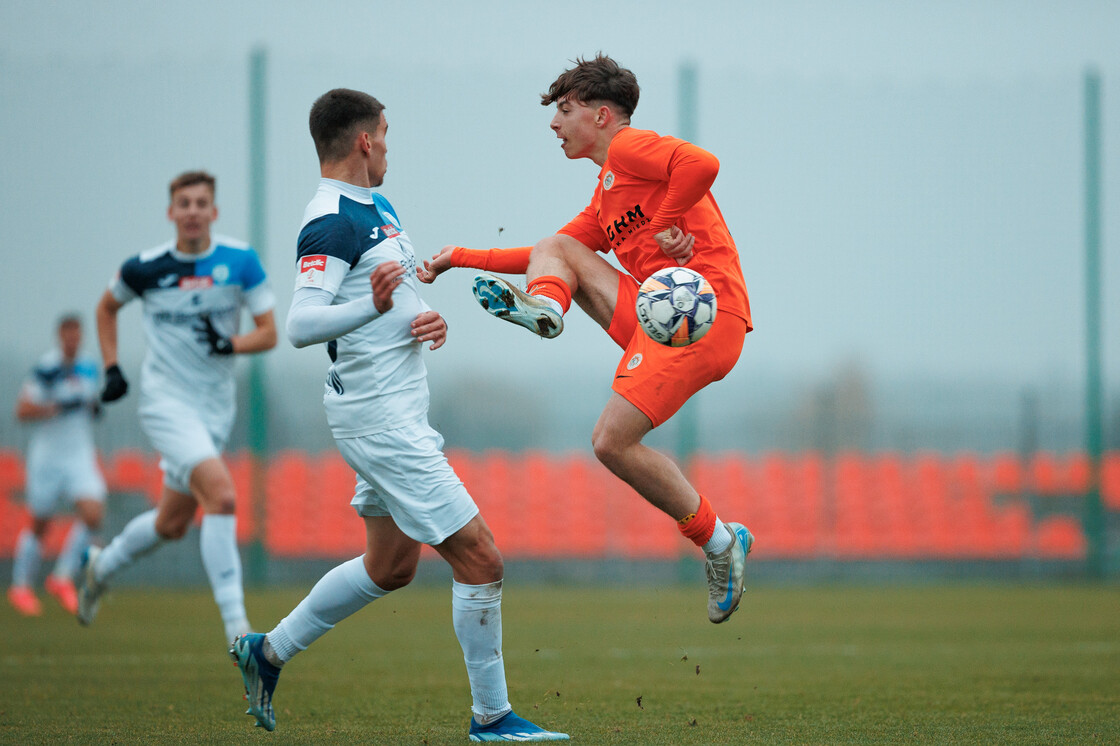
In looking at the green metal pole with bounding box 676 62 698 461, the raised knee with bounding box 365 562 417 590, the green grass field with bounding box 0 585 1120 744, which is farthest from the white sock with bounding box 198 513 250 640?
the green metal pole with bounding box 676 62 698 461

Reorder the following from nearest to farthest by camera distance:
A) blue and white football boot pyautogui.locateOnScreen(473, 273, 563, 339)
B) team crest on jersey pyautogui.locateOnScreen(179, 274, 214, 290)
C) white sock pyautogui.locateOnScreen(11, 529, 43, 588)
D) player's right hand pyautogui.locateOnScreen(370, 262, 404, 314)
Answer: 1. player's right hand pyautogui.locateOnScreen(370, 262, 404, 314)
2. blue and white football boot pyautogui.locateOnScreen(473, 273, 563, 339)
3. team crest on jersey pyautogui.locateOnScreen(179, 274, 214, 290)
4. white sock pyautogui.locateOnScreen(11, 529, 43, 588)

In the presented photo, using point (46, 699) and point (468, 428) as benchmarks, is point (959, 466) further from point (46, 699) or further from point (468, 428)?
point (46, 699)

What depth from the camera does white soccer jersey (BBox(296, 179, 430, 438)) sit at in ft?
12.6

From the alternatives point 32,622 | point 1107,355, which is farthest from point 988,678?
point 1107,355

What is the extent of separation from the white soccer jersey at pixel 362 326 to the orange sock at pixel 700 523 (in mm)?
1141

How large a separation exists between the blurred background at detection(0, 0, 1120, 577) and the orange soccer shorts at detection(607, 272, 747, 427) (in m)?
7.29

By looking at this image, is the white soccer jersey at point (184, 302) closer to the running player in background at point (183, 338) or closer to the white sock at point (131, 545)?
the running player in background at point (183, 338)

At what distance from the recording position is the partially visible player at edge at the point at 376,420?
3807mm

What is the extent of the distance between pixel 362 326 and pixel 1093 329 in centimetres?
1187

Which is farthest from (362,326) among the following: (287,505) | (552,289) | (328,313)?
(287,505)

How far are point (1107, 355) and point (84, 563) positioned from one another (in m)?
11.3

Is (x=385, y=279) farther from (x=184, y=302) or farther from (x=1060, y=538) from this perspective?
(x=1060, y=538)

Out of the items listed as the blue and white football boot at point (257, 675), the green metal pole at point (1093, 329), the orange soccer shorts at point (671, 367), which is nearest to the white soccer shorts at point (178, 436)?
the blue and white football boot at point (257, 675)

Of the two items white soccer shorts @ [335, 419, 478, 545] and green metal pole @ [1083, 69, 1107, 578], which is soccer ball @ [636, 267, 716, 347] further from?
green metal pole @ [1083, 69, 1107, 578]
